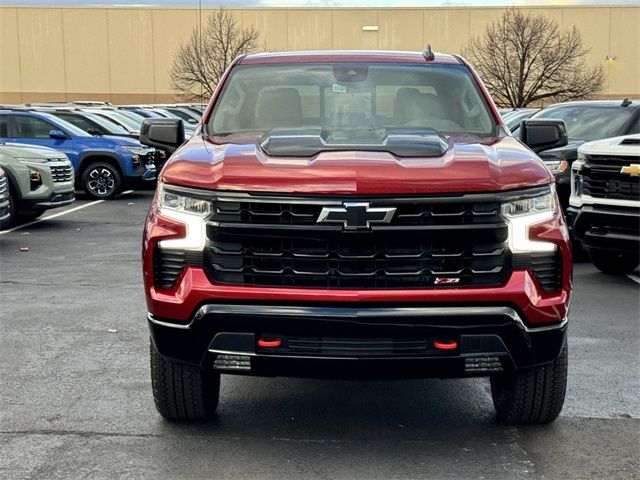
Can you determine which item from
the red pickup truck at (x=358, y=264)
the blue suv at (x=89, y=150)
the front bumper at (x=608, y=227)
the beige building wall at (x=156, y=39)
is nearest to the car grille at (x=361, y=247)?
the red pickup truck at (x=358, y=264)

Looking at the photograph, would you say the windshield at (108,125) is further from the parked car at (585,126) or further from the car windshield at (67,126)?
the parked car at (585,126)

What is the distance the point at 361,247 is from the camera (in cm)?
471

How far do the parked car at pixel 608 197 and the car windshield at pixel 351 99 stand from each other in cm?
375

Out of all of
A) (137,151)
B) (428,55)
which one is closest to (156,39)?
(137,151)

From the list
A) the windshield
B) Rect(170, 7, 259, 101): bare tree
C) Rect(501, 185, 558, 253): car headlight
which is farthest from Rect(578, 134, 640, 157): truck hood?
Rect(170, 7, 259, 101): bare tree

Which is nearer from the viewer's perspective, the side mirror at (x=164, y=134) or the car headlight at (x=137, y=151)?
the side mirror at (x=164, y=134)

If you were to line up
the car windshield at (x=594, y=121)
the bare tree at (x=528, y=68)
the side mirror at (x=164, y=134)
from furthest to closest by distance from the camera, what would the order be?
the bare tree at (x=528, y=68) < the car windshield at (x=594, y=121) < the side mirror at (x=164, y=134)

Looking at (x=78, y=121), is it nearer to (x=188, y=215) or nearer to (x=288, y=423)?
(x=288, y=423)

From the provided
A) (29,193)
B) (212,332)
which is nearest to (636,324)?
(212,332)

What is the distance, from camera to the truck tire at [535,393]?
205 inches

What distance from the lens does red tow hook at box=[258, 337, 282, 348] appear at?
472 centimetres

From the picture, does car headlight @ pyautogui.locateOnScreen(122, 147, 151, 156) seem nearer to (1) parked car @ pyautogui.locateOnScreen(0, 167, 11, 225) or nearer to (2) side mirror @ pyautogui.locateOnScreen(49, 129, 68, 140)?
(2) side mirror @ pyautogui.locateOnScreen(49, 129, 68, 140)

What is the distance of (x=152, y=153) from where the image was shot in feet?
68.2

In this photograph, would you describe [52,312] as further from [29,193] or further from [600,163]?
[29,193]
